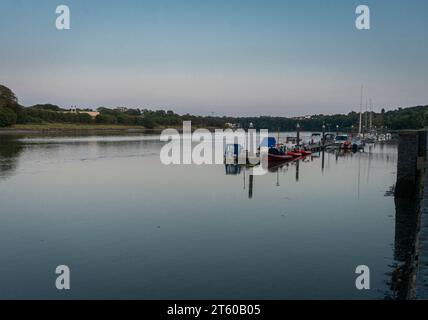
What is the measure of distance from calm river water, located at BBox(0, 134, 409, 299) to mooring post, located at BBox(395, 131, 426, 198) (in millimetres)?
948

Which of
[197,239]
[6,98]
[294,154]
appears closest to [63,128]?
[6,98]

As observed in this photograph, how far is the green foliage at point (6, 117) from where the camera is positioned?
110 metres

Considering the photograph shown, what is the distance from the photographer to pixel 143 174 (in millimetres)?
32094

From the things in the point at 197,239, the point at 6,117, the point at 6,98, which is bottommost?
the point at 197,239

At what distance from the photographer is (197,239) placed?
1397 centimetres

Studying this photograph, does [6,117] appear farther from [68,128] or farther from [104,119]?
[104,119]

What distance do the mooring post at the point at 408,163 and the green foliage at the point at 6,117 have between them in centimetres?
10925

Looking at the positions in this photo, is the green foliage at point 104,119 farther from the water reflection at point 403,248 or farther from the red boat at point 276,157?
the water reflection at point 403,248

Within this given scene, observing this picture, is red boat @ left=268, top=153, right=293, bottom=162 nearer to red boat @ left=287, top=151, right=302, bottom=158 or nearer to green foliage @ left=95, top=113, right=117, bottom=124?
red boat @ left=287, top=151, right=302, bottom=158

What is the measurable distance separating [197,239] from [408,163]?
1155 cm

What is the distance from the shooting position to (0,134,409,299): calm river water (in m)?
9.98

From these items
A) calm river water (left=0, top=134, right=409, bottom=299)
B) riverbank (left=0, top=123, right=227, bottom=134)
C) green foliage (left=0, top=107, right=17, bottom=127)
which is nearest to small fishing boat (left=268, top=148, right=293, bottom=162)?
calm river water (left=0, top=134, right=409, bottom=299)

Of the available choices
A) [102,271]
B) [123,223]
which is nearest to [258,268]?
[102,271]
